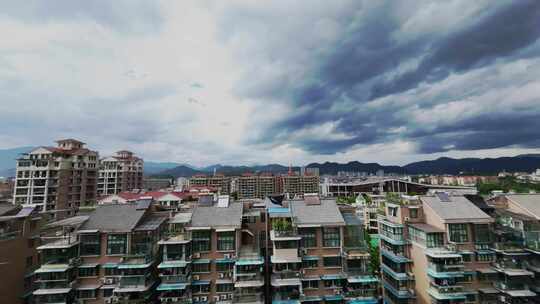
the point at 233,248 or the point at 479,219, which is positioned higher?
the point at 479,219

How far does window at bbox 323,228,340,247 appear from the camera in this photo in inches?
1025

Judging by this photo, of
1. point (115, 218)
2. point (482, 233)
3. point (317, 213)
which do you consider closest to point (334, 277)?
point (317, 213)

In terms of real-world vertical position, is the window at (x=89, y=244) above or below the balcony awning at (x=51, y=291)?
above

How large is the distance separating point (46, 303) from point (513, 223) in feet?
160

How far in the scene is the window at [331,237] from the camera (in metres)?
26.0

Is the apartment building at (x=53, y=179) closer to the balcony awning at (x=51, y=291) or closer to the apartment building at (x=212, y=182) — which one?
the balcony awning at (x=51, y=291)

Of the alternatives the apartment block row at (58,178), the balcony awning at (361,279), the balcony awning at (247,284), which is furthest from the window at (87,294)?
the apartment block row at (58,178)

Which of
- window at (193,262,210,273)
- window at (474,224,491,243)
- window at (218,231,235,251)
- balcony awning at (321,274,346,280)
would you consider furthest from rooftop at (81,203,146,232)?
window at (474,224,491,243)

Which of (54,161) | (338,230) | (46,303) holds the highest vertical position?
(54,161)

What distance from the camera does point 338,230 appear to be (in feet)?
86.6

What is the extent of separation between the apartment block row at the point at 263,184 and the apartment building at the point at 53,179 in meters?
78.6

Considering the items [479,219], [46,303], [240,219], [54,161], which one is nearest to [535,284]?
[479,219]

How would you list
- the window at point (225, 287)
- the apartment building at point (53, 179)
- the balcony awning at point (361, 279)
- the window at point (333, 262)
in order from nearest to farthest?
1. the balcony awning at point (361, 279)
2. the window at point (225, 287)
3. the window at point (333, 262)
4. the apartment building at point (53, 179)

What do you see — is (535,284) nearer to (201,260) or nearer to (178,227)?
(201,260)
